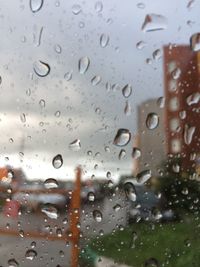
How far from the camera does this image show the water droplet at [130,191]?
1.41 m

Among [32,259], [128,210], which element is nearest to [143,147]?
[128,210]

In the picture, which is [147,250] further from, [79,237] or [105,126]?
[105,126]

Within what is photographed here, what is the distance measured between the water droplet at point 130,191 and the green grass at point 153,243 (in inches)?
3.1

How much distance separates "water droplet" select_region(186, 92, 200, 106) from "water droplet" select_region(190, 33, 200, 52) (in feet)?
0.45

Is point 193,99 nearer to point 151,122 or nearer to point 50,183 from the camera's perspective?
point 151,122

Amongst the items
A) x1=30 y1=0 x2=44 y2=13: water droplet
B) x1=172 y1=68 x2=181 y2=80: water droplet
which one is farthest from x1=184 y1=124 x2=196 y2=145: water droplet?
x1=30 y1=0 x2=44 y2=13: water droplet

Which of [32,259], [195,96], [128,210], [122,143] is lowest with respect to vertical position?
[32,259]

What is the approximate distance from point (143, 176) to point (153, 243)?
20 centimetres

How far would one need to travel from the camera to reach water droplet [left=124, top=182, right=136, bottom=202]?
1414mm

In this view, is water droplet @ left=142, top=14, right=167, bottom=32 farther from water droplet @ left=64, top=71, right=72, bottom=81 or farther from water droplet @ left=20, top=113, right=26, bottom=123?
water droplet @ left=20, top=113, right=26, bottom=123

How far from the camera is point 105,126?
1438mm

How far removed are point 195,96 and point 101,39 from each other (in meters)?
0.34

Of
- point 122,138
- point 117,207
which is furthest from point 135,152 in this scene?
point 117,207

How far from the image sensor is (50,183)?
4.63 ft
